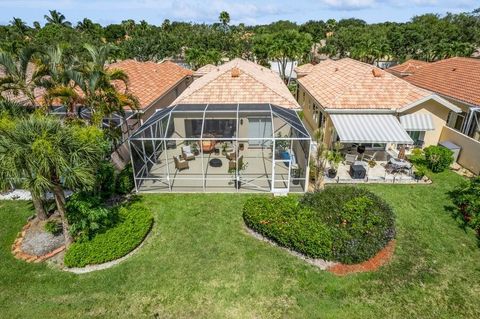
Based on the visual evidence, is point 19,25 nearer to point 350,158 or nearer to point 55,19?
point 55,19

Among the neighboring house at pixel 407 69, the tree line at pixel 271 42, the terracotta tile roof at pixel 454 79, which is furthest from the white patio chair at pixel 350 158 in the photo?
the tree line at pixel 271 42

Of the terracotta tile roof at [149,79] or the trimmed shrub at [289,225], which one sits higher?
the terracotta tile roof at [149,79]

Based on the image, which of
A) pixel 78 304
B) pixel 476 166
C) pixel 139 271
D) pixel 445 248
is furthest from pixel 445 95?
pixel 78 304

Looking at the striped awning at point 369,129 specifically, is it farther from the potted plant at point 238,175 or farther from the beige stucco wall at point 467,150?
the potted plant at point 238,175

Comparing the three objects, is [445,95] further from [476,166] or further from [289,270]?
[289,270]

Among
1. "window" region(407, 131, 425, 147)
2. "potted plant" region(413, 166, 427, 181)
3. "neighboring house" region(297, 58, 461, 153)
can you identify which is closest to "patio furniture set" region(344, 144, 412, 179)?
"potted plant" region(413, 166, 427, 181)

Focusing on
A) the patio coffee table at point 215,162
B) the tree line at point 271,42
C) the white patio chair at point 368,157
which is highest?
the tree line at point 271,42

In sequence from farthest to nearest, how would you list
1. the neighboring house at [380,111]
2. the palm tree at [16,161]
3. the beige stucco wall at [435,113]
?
the beige stucco wall at [435,113], the neighboring house at [380,111], the palm tree at [16,161]

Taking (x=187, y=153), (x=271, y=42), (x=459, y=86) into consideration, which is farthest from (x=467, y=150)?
(x=271, y=42)
